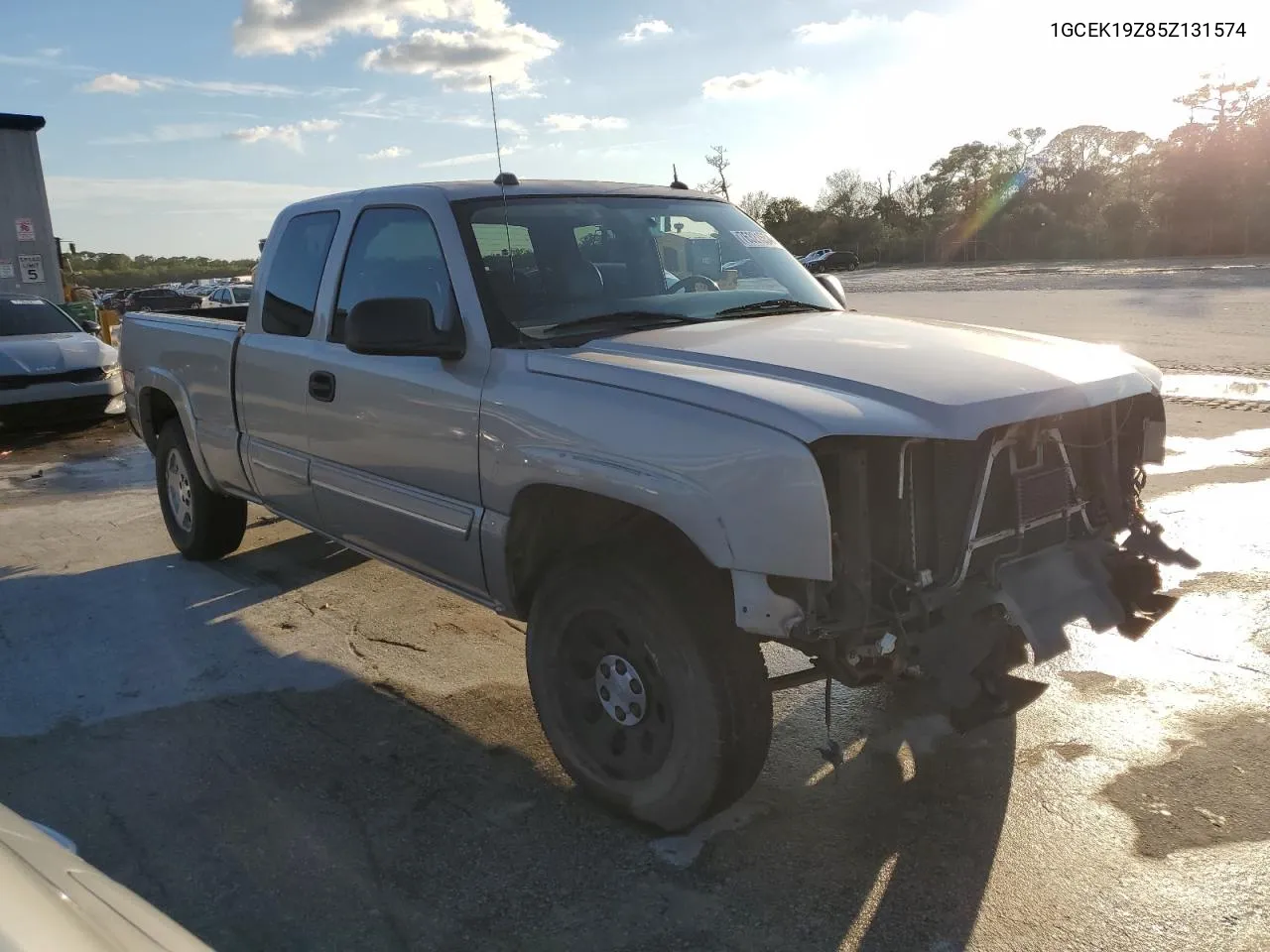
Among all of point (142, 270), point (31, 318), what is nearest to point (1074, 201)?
point (31, 318)

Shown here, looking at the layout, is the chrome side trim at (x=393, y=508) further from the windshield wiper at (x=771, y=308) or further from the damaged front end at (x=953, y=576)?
the damaged front end at (x=953, y=576)

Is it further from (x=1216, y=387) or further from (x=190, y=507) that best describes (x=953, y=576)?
(x=1216, y=387)

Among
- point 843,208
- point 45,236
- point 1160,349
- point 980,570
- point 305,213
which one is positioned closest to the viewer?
point 980,570

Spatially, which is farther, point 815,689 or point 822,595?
point 815,689

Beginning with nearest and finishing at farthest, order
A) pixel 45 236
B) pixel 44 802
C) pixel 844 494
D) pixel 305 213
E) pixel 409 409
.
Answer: pixel 844 494
pixel 44 802
pixel 409 409
pixel 305 213
pixel 45 236

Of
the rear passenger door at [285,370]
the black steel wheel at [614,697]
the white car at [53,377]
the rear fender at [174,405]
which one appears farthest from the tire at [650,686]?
the white car at [53,377]

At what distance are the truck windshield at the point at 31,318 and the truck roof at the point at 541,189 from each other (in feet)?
30.3

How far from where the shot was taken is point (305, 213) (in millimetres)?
4875

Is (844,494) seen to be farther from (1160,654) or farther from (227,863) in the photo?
(1160,654)

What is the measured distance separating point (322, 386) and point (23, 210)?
59.9ft

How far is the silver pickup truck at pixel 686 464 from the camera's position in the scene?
2.82 m

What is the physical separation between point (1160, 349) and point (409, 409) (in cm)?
1222

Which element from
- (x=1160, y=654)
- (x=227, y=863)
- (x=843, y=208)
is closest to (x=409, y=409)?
(x=227, y=863)

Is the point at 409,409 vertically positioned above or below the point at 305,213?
below
